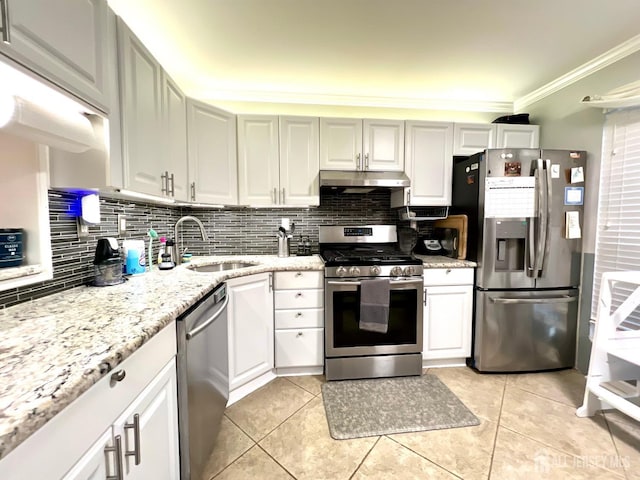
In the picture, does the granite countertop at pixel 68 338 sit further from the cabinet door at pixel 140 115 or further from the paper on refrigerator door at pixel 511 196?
the paper on refrigerator door at pixel 511 196

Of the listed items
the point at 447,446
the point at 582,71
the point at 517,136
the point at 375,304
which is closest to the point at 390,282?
the point at 375,304

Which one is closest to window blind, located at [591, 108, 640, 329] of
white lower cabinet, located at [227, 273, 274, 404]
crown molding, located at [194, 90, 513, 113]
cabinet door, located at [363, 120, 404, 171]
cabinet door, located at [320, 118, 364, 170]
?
crown molding, located at [194, 90, 513, 113]

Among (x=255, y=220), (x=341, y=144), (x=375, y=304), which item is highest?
(x=341, y=144)

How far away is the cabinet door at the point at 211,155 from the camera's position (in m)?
1.93

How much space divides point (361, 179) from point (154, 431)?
1.99 meters

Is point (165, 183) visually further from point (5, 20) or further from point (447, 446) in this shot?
point (447, 446)

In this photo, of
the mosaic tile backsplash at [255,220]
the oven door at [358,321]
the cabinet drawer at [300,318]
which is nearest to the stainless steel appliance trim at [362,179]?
the mosaic tile backsplash at [255,220]

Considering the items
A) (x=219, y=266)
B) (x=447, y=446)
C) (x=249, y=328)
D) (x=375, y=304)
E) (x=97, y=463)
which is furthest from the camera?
(x=219, y=266)

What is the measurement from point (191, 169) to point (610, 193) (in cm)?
305

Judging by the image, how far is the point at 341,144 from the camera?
2.32 meters

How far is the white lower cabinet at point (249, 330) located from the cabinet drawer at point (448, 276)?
4.08ft

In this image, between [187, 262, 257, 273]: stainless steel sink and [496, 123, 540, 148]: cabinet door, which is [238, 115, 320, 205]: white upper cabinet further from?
[496, 123, 540, 148]: cabinet door

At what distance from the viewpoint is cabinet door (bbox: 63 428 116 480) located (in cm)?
54

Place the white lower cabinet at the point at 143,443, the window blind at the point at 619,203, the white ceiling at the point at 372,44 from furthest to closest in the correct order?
the window blind at the point at 619,203 < the white ceiling at the point at 372,44 < the white lower cabinet at the point at 143,443
